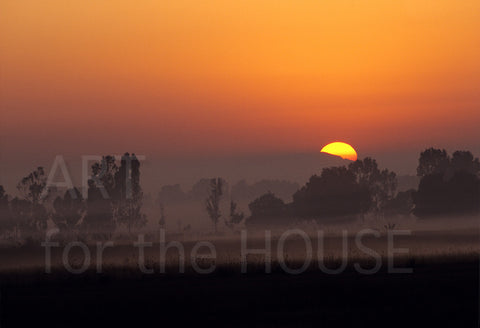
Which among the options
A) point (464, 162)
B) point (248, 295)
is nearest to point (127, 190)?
point (464, 162)

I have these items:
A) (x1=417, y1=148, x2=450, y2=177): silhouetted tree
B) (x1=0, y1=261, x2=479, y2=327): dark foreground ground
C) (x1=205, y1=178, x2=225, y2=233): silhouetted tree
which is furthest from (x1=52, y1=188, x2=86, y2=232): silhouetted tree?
(x1=0, y1=261, x2=479, y2=327): dark foreground ground

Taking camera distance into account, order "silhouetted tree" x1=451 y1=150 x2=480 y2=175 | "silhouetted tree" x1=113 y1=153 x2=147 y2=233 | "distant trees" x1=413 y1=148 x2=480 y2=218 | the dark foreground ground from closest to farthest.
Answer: the dark foreground ground → "silhouetted tree" x1=113 y1=153 x2=147 y2=233 → "distant trees" x1=413 y1=148 x2=480 y2=218 → "silhouetted tree" x1=451 y1=150 x2=480 y2=175

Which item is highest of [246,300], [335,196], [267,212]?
[335,196]

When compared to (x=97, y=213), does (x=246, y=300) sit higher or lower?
lower

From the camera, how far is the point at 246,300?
2248 centimetres

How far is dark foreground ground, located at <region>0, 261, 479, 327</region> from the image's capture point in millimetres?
19141

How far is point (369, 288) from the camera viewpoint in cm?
2447

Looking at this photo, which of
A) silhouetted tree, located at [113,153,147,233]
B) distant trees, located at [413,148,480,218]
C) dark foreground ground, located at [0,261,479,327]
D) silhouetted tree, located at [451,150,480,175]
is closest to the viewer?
dark foreground ground, located at [0,261,479,327]

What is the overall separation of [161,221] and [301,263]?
141 m

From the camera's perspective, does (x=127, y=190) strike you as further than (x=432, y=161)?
No

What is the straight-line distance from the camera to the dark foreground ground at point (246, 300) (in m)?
19.1

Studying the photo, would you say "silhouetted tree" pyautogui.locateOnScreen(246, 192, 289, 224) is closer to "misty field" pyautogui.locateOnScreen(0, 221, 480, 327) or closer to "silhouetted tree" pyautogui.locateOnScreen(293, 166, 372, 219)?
"silhouetted tree" pyautogui.locateOnScreen(293, 166, 372, 219)

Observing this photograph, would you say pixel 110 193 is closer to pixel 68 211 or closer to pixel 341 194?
pixel 68 211

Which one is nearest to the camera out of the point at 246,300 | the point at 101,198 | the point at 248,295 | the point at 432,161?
the point at 246,300
